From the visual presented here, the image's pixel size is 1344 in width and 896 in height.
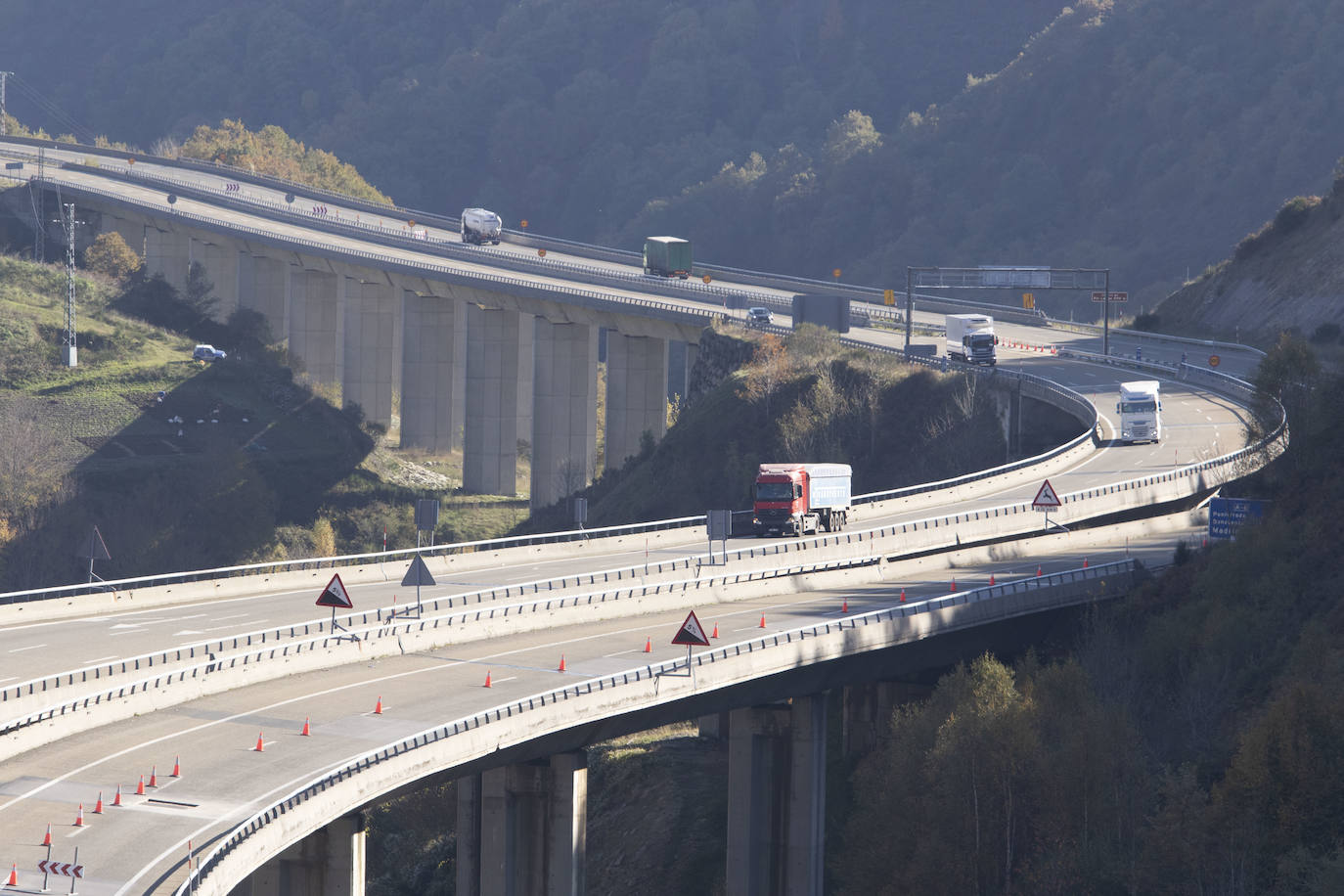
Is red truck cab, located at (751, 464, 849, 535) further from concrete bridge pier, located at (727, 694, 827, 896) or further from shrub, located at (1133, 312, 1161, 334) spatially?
shrub, located at (1133, 312, 1161, 334)

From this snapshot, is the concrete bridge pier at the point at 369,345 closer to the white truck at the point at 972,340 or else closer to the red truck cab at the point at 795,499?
the white truck at the point at 972,340

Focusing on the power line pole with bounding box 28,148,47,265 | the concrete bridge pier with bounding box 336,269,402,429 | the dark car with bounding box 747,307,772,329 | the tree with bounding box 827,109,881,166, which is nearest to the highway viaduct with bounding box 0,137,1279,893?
the dark car with bounding box 747,307,772,329

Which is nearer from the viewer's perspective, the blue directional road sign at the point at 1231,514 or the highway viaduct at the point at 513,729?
the highway viaduct at the point at 513,729

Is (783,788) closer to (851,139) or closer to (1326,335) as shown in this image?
(1326,335)

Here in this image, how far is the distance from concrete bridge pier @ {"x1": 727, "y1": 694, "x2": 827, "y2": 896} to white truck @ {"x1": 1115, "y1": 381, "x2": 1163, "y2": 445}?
3409 cm

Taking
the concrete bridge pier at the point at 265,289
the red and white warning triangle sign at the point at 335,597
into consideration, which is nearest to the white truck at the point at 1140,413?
the red and white warning triangle sign at the point at 335,597

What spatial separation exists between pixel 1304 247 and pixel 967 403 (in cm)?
2906

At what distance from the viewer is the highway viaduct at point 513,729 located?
3112 centimetres

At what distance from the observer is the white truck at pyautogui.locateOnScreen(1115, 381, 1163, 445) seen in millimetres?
78125

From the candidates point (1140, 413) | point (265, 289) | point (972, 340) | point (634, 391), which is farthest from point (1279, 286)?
point (265, 289)

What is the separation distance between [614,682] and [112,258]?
11612cm

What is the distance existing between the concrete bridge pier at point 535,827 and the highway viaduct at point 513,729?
0.05 m

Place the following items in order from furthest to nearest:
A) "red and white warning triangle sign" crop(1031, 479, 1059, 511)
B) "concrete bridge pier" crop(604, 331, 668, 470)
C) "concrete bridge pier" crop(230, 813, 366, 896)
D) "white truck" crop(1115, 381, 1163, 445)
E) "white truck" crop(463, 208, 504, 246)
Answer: "white truck" crop(463, 208, 504, 246) < "concrete bridge pier" crop(604, 331, 668, 470) < "white truck" crop(1115, 381, 1163, 445) < "red and white warning triangle sign" crop(1031, 479, 1059, 511) < "concrete bridge pier" crop(230, 813, 366, 896)

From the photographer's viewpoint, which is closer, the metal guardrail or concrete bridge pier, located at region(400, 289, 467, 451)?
the metal guardrail
